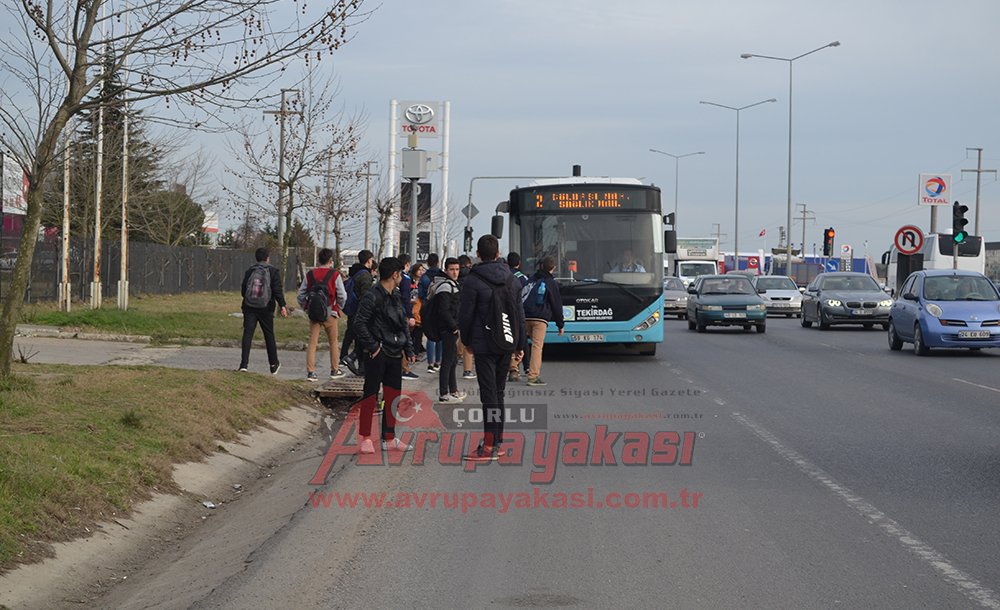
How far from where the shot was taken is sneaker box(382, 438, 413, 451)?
11.1m

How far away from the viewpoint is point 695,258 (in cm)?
5675

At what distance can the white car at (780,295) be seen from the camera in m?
47.2

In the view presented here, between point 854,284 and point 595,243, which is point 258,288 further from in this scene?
point 854,284

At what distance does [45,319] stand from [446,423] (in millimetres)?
15076

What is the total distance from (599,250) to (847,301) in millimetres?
14824

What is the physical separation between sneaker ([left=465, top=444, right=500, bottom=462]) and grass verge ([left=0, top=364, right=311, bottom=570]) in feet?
7.55

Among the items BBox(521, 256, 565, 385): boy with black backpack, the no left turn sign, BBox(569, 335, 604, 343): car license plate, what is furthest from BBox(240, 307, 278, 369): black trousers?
the no left turn sign

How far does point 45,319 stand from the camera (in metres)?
25.2

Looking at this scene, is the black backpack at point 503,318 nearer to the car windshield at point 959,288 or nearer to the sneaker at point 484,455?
the sneaker at point 484,455

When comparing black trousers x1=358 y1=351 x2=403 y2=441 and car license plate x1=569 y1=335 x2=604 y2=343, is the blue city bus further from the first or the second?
black trousers x1=358 y1=351 x2=403 y2=441

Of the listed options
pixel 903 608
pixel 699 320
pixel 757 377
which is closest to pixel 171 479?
pixel 903 608

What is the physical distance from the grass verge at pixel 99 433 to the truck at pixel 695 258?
41.9m

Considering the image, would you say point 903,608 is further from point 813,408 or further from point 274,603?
point 813,408

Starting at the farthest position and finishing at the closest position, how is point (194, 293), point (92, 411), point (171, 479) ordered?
point (194, 293), point (92, 411), point (171, 479)
